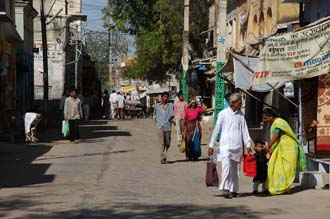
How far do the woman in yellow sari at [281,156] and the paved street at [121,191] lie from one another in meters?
0.30

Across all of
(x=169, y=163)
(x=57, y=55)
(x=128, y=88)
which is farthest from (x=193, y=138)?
(x=128, y=88)

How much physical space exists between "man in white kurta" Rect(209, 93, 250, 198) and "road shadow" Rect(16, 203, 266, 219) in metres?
1.04

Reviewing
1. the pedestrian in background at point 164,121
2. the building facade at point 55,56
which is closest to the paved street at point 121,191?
the pedestrian in background at point 164,121

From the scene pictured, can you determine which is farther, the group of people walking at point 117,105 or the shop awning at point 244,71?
the group of people walking at point 117,105

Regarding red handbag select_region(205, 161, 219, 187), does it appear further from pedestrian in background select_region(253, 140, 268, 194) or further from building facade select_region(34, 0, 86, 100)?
building facade select_region(34, 0, 86, 100)

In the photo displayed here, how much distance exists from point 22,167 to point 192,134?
4.62 metres

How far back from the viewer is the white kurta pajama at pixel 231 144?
520 inches

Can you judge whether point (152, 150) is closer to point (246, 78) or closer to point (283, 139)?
point (246, 78)

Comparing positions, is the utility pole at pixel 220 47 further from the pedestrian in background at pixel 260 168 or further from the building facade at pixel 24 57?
the building facade at pixel 24 57

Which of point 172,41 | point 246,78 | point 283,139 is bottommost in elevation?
point 283,139

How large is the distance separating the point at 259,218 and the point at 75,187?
4429 millimetres

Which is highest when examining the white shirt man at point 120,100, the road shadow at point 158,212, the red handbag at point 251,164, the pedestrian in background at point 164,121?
the white shirt man at point 120,100

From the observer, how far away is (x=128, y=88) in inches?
3991

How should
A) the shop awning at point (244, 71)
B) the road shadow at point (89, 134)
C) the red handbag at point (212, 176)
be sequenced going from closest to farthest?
1. the red handbag at point (212, 176)
2. the shop awning at point (244, 71)
3. the road shadow at point (89, 134)
